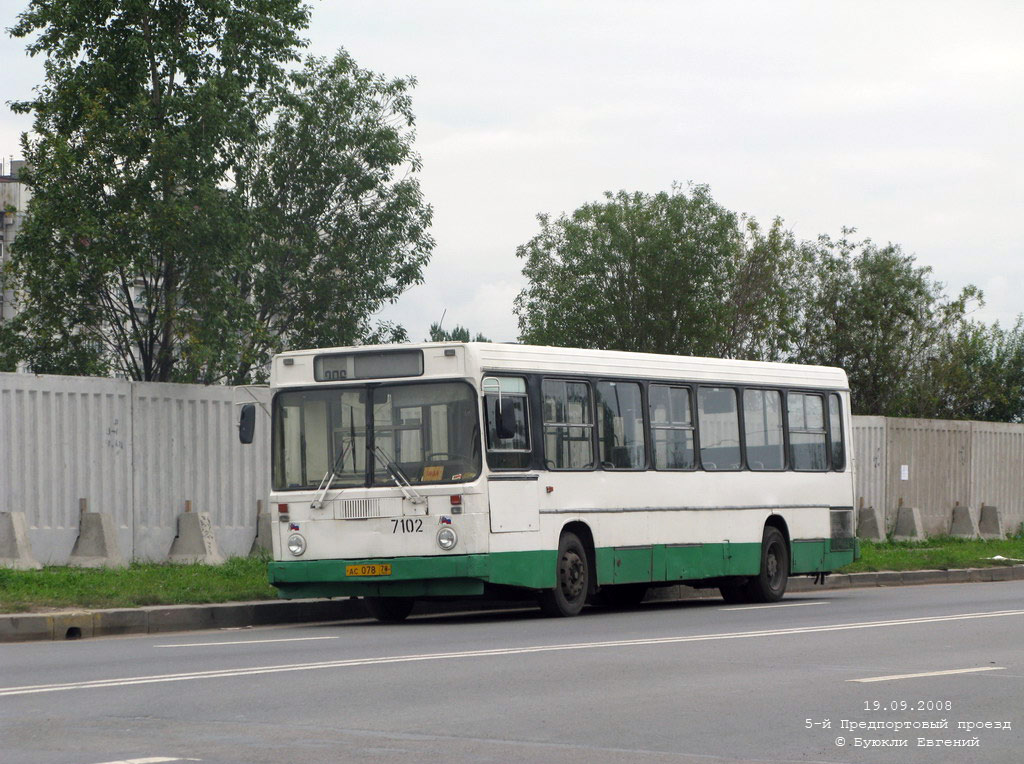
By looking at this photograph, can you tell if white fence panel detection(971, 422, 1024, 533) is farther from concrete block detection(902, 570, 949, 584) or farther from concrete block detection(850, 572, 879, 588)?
concrete block detection(850, 572, 879, 588)

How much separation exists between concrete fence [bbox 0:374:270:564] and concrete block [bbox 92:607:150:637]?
12.3 feet

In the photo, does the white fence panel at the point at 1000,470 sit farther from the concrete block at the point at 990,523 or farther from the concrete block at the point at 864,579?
the concrete block at the point at 864,579

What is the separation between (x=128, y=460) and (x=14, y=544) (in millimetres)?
2405

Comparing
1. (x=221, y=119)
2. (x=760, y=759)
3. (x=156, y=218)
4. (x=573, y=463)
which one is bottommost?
(x=760, y=759)

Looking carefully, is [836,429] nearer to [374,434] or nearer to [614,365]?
[614,365]

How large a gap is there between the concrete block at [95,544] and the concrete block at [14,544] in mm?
963

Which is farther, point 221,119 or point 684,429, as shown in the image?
point 221,119

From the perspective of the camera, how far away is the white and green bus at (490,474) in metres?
16.1

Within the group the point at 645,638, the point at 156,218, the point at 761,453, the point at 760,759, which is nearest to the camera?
the point at 760,759

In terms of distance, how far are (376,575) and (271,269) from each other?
14462mm

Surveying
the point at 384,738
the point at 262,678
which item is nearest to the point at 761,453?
the point at 262,678

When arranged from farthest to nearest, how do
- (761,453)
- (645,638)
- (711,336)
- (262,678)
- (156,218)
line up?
(711,336), (156,218), (761,453), (645,638), (262,678)

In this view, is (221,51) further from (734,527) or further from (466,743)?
→ (466,743)

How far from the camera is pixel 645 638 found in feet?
45.6
